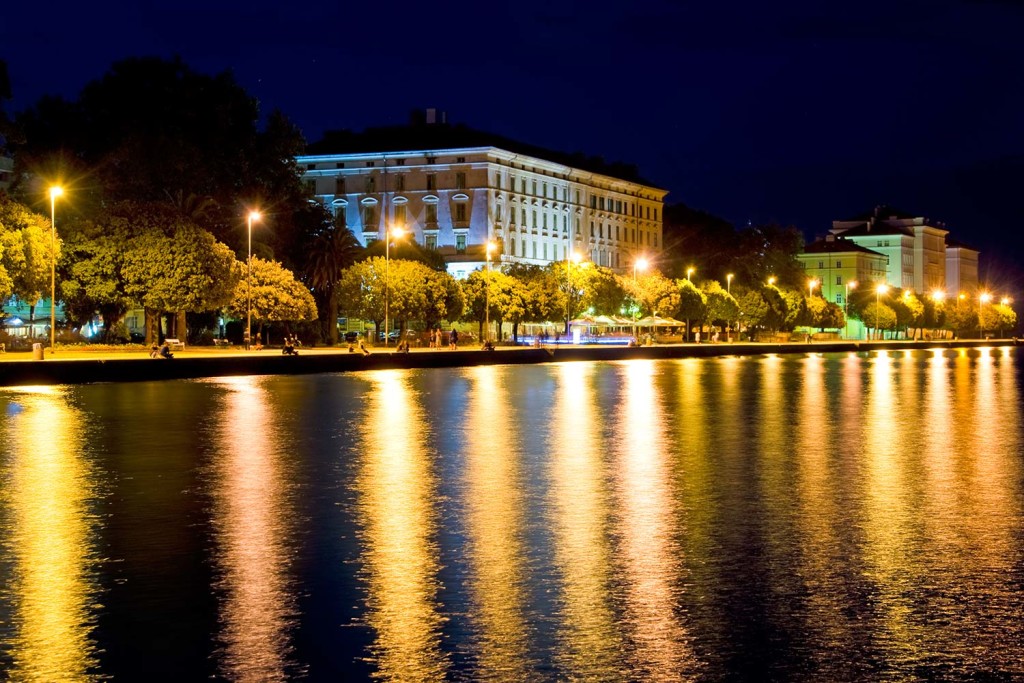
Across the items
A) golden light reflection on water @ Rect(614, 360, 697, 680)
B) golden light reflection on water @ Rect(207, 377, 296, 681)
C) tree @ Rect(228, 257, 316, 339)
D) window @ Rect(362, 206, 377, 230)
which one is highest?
window @ Rect(362, 206, 377, 230)

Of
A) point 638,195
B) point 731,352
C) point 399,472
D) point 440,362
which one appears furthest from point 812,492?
point 638,195

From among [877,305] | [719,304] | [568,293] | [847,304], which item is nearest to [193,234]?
[568,293]

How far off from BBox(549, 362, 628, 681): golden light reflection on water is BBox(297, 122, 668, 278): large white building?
89198 millimetres

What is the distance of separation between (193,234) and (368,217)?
156ft

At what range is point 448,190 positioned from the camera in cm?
11281

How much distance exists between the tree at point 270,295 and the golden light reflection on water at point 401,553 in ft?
177

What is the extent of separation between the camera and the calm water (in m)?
7.74

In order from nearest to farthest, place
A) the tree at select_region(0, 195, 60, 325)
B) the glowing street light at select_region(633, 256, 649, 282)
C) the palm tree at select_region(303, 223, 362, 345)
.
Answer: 1. the tree at select_region(0, 195, 60, 325)
2. the palm tree at select_region(303, 223, 362, 345)
3. the glowing street light at select_region(633, 256, 649, 282)

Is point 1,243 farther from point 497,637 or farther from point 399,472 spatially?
point 497,637

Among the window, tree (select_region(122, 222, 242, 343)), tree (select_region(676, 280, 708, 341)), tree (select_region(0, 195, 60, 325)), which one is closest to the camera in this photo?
tree (select_region(0, 195, 60, 325))

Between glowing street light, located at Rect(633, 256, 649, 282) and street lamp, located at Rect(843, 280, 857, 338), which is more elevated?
glowing street light, located at Rect(633, 256, 649, 282)

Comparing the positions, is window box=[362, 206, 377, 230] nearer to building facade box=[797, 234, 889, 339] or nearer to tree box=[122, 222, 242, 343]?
tree box=[122, 222, 242, 343]

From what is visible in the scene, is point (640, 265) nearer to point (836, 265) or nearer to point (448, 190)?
point (448, 190)

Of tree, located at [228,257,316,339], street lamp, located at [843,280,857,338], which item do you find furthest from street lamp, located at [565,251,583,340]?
street lamp, located at [843,280,857,338]
